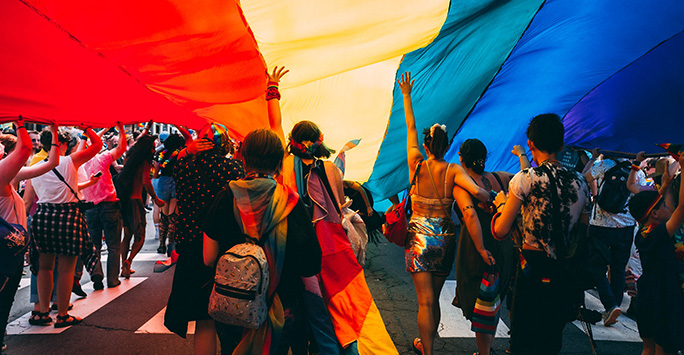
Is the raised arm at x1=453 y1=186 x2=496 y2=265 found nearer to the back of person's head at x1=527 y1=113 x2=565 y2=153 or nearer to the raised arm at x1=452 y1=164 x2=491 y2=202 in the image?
the raised arm at x1=452 y1=164 x2=491 y2=202

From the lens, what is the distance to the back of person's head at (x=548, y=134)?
2.57m

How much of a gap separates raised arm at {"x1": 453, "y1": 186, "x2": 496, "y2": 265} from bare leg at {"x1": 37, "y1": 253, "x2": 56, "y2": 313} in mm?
4195

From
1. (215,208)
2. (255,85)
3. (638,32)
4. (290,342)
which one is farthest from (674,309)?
(255,85)

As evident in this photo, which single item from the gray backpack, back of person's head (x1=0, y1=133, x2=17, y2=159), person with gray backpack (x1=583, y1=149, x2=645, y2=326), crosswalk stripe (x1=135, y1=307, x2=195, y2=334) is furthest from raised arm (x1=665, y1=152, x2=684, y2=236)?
back of person's head (x1=0, y1=133, x2=17, y2=159)

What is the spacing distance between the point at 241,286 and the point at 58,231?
10.7ft

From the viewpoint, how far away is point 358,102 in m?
4.36

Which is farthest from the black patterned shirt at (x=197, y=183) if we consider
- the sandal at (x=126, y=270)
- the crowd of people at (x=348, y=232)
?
the sandal at (x=126, y=270)

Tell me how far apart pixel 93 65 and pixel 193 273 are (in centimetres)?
190

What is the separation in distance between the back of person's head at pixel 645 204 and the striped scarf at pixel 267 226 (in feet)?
10.5

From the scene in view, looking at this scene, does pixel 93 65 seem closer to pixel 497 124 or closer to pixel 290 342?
pixel 290 342

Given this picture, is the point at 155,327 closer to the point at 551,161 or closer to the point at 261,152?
the point at 261,152

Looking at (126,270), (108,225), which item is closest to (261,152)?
(108,225)

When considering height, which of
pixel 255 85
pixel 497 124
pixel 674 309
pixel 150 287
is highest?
pixel 255 85

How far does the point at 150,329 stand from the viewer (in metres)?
4.28
